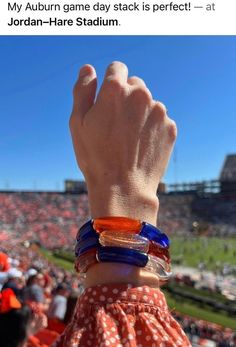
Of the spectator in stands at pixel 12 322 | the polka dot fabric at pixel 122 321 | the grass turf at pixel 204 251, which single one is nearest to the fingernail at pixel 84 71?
the polka dot fabric at pixel 122 321

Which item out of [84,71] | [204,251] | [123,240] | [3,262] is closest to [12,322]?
[3,262]

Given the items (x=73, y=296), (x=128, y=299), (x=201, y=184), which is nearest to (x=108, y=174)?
(x=128, y=299)

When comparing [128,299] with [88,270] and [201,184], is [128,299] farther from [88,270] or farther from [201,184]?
[201,184]

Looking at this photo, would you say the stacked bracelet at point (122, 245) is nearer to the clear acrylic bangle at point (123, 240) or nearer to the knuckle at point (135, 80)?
the clear acrylic bangle at point (123, 240)

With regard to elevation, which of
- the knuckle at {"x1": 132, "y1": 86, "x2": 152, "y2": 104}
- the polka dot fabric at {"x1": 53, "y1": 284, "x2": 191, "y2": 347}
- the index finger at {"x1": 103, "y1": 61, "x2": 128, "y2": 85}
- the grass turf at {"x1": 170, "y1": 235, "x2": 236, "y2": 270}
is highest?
the index finger at {"x1": 103, "y1": 61, "x2": 128, "y2": 85}

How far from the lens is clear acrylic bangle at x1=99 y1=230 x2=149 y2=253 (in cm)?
107

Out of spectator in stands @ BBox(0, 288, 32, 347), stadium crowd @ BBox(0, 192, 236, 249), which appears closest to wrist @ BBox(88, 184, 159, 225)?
spectator in stands @ BBox(0, 288, 32, 347)

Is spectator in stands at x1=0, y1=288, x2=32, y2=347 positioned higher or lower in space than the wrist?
lower

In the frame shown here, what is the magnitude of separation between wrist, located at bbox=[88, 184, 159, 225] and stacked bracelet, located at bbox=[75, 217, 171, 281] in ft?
0.07

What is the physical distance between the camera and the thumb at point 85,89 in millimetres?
1184

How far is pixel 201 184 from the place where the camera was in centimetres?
6844

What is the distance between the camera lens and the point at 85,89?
3.91 feet

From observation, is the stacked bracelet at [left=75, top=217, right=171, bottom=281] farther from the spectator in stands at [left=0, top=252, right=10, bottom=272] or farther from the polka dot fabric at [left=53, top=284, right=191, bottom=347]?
the spectator in stands at [left=0, top=252, right=10, bottom=272]

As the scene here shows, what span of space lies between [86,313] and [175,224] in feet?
176
